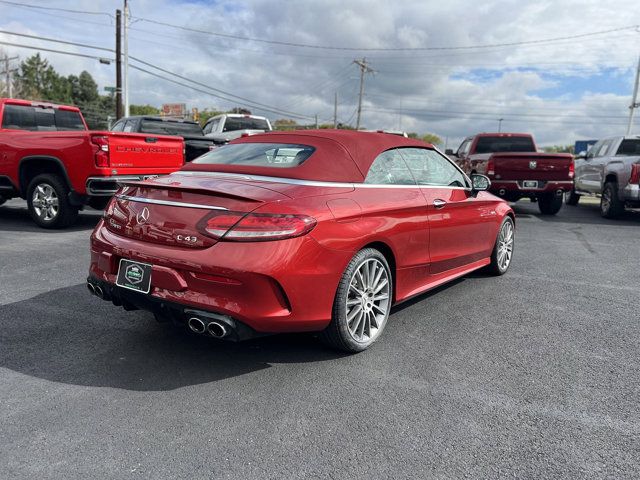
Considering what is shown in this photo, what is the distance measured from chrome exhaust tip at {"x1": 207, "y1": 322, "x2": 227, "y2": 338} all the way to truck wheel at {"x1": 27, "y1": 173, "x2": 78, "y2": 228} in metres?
5.90

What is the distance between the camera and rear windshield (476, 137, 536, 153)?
44.1 ft

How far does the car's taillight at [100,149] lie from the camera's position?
7355 millimetres

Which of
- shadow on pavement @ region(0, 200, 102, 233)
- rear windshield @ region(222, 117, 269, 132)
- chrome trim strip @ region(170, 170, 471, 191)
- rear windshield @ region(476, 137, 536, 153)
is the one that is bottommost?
shadow on pavement @ region(0, 200, 102, 233)

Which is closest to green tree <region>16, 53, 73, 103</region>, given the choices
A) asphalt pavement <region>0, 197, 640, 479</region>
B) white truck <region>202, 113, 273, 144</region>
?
white truck <region>202, 113, 273, 144</region>

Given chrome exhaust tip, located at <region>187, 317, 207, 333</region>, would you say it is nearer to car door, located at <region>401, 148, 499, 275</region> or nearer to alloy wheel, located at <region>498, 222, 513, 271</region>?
car door, located at <region>401, 148, 499, 275</region>

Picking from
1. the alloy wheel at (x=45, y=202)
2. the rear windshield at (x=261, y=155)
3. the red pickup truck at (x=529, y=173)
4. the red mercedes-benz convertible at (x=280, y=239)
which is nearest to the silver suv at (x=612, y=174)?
the red pickup truck at (x=529, y=173)

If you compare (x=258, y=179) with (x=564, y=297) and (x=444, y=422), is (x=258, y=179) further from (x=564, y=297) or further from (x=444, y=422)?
(x=564, y=297)

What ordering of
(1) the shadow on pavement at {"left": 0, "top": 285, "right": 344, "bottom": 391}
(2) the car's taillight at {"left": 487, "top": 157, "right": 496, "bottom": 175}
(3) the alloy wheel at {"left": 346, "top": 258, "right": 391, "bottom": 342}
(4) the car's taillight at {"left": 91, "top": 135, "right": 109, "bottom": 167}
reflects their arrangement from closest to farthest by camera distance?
(1) the shadow on pavement at {"left": 0, "top": 285, "right": 344, "bottom": 391}, (3) the alloy wheel at {"left": 346, "top": 258, "right": 391, "bottom": 342}, (4) the car's taillight at {"left": 91, "top": 135, "right": 109, "bottom": 167}, (2) the car's taillight at {"left": 487, "top": 157, "right": 496, "bottom": 175}

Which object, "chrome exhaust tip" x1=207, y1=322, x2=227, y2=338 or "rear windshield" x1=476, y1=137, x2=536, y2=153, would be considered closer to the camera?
"chrome exhaust tip" x1=207, y1=322, x2=227, y2=338

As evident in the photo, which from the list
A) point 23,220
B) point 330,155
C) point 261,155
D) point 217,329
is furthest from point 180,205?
point 23,220

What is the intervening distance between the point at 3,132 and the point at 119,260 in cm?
655

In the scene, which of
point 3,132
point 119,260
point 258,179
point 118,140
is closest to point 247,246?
point 258,179

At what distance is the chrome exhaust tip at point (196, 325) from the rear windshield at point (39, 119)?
7.73 m

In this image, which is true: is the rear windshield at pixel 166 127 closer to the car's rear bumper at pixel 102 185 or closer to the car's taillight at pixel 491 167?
the car's rear bumper at pixel 102 185
